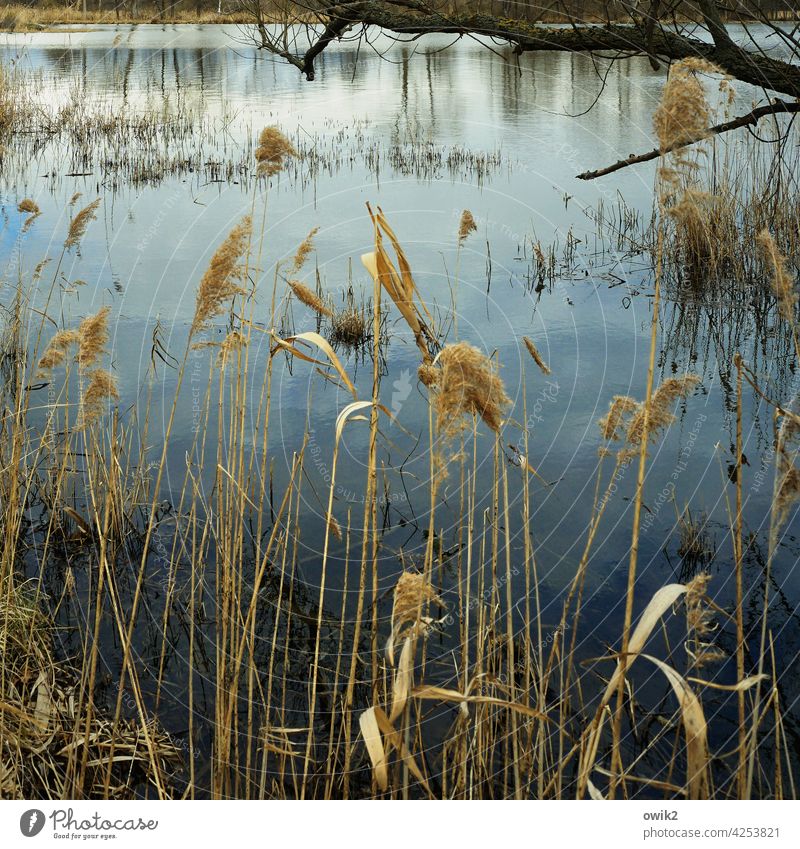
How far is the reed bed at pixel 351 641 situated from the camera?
1887 mm

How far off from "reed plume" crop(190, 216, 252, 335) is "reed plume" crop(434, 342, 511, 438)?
0.70m

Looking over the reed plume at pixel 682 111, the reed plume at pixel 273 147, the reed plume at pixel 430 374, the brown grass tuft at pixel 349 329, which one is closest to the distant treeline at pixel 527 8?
the reed plume at pixel 273 147

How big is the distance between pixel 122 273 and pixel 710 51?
14.6ft

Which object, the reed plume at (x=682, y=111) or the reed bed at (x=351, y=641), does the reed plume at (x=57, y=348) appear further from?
the reed plume at (x=682, y=111)

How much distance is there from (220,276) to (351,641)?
148 centimetres

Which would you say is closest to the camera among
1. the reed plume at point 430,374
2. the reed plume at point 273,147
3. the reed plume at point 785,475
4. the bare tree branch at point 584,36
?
the reed plume at point 785,475

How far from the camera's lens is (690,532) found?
3482 millimetres

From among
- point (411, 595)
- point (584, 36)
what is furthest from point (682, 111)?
point (584, 36)

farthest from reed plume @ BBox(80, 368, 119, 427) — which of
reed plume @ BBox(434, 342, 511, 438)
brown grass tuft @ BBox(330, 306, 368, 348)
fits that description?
brown grass tuft @ BBox(330, 306, 368, 348)

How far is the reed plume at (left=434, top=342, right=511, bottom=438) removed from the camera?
5.31 feet

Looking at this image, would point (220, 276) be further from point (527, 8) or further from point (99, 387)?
point (527, 8)

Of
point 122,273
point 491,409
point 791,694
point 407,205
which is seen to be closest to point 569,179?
point 407,205

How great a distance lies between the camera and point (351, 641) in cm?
308


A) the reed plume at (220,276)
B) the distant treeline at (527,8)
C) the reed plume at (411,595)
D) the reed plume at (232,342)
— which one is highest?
the distant treeline at (527,8)
